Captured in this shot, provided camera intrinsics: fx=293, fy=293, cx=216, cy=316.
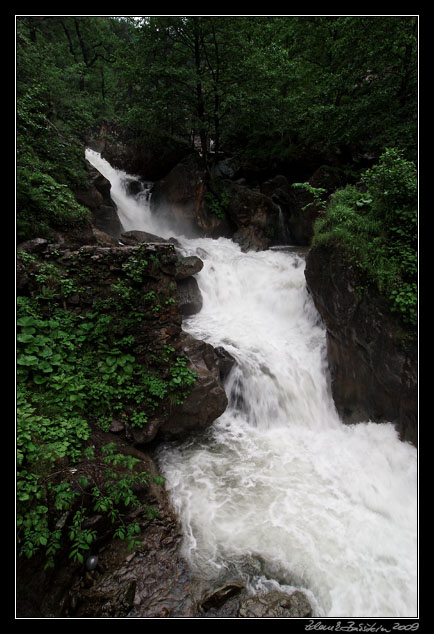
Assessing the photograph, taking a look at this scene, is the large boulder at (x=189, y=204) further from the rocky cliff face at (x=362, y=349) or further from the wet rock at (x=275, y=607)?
the wet rock at (x=275, y=607)

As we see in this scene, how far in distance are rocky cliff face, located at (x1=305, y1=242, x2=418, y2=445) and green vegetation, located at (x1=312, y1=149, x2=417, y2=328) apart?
23cm

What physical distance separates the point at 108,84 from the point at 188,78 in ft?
44.4

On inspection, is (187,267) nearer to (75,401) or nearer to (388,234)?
(388,234)

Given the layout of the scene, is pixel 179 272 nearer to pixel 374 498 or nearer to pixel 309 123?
pixel 374 498

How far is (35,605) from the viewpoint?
A: 288 centimetres

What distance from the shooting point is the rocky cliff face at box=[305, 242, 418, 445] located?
507 centimetres

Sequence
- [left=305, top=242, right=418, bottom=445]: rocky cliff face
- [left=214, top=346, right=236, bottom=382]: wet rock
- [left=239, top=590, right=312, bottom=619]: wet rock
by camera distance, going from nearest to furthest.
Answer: [left=239, top=590, right=312, bottom=619]: wet rock → [left=305, top=242, right=418, bottom=445]: rocky cliff face → [left=214, top=346, right=236, bottom=382]: wet rock

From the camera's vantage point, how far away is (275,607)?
127 inches

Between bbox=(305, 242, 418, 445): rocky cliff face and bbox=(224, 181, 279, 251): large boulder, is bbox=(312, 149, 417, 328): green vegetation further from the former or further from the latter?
bbox=(224, 181, 279, 251): large boulder

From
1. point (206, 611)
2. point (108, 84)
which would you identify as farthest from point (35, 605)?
point (108, 84)

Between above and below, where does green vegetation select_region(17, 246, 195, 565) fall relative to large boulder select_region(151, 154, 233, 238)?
below

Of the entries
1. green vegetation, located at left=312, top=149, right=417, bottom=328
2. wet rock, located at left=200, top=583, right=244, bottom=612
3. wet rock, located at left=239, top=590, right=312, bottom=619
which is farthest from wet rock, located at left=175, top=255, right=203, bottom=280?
wet rock, located at left=239, top=590, right=312, bottom=619

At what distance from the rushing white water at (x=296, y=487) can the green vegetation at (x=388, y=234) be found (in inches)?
99.7

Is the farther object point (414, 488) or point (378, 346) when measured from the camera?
point (378, 346)
